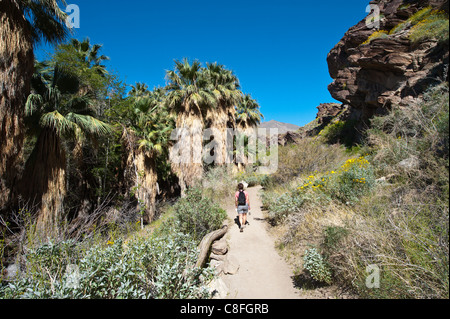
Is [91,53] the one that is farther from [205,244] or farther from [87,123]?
[205,244]

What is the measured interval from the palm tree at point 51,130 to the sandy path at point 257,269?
5986 millimetres

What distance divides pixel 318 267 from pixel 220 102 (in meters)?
15.8

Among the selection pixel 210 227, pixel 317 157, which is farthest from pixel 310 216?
pixel 317 157

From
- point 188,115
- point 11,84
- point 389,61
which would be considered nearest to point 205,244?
point 11,84

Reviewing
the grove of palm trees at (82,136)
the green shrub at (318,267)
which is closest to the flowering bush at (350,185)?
the green shrub at (318,267)

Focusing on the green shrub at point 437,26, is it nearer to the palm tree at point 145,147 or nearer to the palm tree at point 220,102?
the palm tree at point 145,147

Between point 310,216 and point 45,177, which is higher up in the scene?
point 45,177

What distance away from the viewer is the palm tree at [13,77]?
5158 millimetres

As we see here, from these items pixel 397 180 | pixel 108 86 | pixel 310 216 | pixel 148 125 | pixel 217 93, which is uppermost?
pixel 217 93

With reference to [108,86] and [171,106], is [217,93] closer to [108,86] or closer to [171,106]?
[171,106]

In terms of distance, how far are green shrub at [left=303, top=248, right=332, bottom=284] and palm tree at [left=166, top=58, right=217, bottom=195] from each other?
1139 cm

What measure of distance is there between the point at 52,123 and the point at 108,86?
21.5ft

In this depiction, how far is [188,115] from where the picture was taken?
14.9 metres

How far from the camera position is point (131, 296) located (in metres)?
2.53
